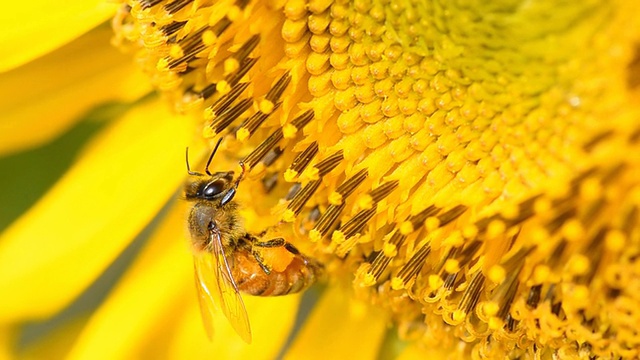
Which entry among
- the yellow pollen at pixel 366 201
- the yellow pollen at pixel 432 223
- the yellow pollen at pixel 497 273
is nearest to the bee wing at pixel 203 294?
the yellow pollen at pixel 366 201

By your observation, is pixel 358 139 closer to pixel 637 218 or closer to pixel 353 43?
pixel 353 43

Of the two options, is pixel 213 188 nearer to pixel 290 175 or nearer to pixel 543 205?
pixel 290 175

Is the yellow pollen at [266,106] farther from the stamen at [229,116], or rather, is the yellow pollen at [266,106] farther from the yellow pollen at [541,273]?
the yellow pollen at [541,273]

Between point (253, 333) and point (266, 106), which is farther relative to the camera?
point (253, 333)

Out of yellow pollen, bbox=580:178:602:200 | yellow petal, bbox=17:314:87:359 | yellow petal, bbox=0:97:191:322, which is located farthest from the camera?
yellow petal, bbox=17:314:87:359

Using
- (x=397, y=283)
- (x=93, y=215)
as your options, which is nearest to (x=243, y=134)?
(x=397, y=283)

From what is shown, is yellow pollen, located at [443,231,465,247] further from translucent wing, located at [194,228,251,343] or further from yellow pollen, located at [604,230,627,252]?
translucent wing, located at [194,228,251,343]

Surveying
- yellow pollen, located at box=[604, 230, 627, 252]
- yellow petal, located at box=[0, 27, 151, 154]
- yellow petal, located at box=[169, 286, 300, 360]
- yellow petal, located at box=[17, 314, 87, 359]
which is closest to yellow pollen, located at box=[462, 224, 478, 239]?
yellow pollen, located at box=[604, 230, 627, 252]
